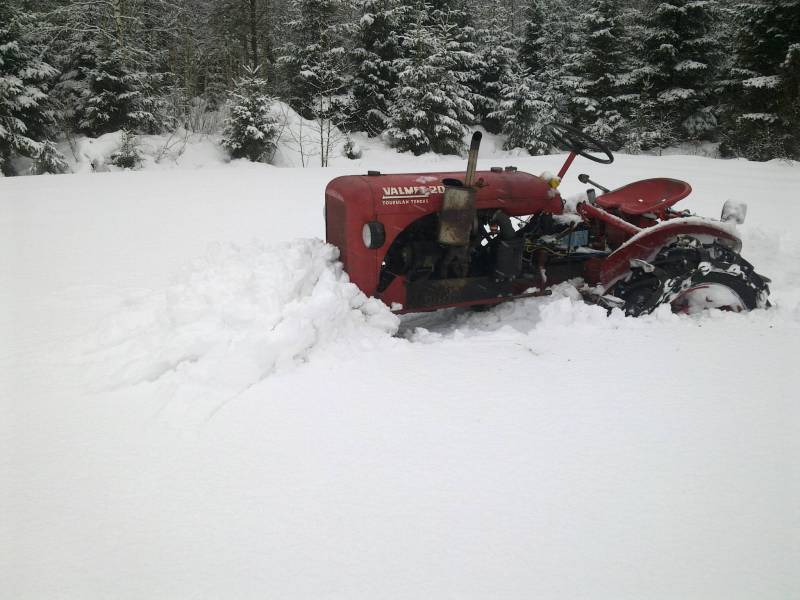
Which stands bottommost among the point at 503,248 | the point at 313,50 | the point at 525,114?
the point at 503,248

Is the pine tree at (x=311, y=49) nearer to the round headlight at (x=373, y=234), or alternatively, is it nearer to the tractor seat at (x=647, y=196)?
the tractor seat at (x=647, y=196)

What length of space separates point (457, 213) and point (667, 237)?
135 cm

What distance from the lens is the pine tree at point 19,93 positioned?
47.1 ft

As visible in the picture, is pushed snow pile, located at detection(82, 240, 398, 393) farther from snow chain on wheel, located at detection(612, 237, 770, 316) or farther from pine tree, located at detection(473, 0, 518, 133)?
pine tree, located at detection(473, 0, 518, 133)

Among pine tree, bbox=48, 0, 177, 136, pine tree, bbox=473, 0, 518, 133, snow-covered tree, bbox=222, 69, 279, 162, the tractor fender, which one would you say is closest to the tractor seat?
the tractor fender

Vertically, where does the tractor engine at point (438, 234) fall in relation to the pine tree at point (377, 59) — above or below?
below

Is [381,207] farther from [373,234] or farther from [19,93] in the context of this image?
[19,93]

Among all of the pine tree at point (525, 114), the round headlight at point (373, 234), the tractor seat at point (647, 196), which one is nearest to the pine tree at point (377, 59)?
the pine tree at point (525, 114)

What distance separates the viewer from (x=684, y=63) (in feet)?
66.2

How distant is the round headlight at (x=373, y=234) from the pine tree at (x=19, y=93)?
15.3m

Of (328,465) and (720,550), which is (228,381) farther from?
(720,550)

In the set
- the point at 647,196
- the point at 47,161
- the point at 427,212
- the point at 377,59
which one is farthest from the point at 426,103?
the point at 427,212

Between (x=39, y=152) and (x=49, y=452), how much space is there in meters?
15.8

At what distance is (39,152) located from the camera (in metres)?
14.5
